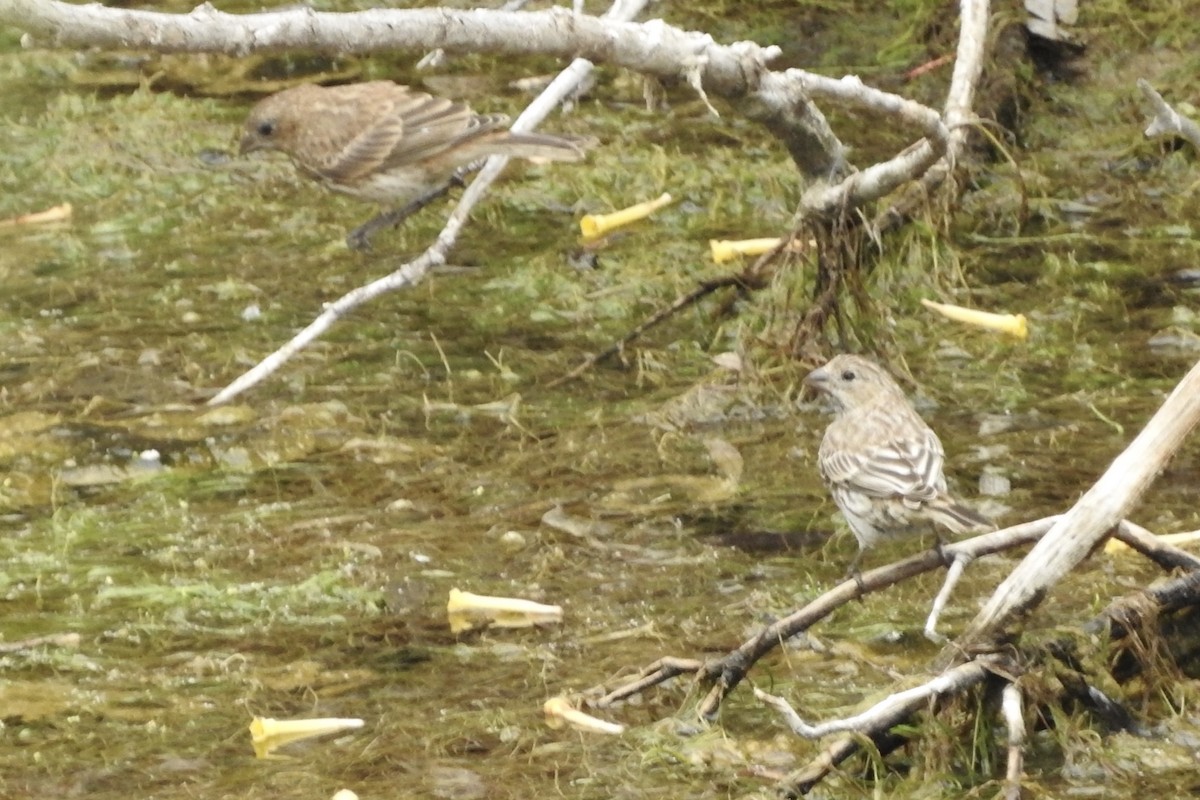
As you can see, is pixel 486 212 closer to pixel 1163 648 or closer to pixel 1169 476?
pixel 1169 476

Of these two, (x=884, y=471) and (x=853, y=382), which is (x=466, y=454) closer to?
(x=853, y=382)

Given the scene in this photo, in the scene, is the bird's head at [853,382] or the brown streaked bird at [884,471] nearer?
the brown streaked bird at [884,471]

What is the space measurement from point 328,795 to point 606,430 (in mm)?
2916

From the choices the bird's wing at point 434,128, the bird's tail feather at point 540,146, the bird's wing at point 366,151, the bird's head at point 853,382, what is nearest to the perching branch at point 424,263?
the bird's tail feather at point 540,146

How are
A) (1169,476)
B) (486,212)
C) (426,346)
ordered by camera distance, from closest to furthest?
(1169,476)
(426,346)
(486,212)

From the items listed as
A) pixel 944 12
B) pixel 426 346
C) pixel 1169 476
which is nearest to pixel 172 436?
pixel 426 346

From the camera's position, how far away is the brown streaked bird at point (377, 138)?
7.88 meters

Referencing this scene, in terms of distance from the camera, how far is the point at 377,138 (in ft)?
26.9

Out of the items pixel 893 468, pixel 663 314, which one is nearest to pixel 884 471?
pixel 893 468

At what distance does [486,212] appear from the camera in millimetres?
10008

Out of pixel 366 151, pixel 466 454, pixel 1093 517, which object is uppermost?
pixel 366 151

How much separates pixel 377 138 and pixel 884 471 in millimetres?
3230

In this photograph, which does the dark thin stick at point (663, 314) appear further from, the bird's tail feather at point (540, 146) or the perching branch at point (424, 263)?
the perching branch at point (424, 263)

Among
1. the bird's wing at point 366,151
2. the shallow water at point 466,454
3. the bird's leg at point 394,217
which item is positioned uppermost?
the bird's wing at point 366,151
